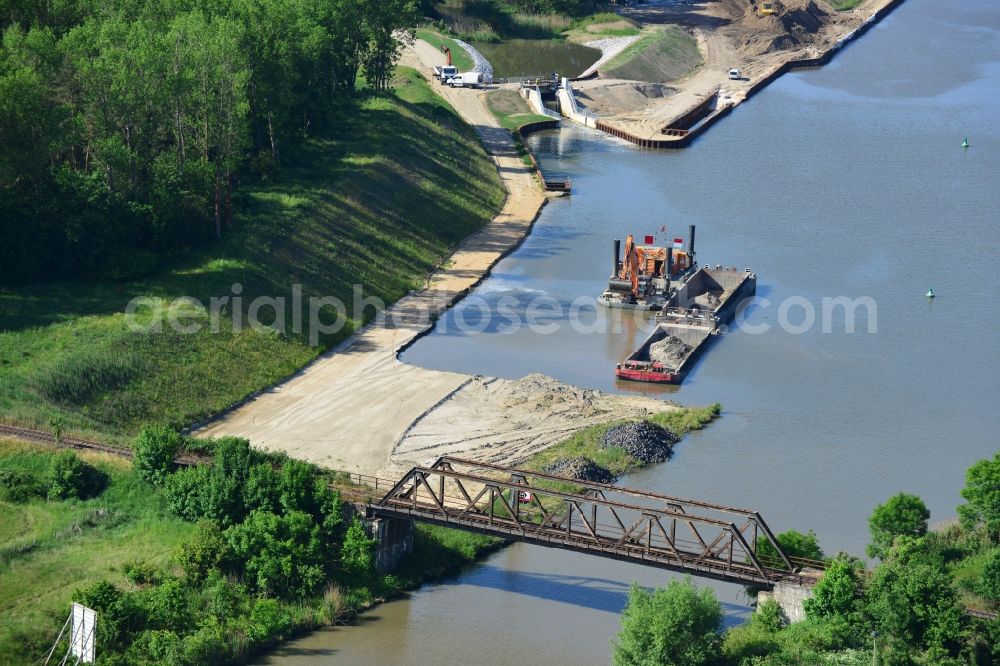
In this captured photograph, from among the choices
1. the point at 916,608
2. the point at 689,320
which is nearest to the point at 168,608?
the point at 916,608

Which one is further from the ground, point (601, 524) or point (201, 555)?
point (201, 555)

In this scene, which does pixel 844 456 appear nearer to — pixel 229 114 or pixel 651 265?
pixel 651 265

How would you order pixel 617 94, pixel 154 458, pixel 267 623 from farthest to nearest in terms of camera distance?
pixel 617 94, pixel 154 458, pixel 267 623

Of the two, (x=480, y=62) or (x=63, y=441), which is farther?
(x=480, y=62)

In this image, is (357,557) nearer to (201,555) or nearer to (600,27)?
(201,555)

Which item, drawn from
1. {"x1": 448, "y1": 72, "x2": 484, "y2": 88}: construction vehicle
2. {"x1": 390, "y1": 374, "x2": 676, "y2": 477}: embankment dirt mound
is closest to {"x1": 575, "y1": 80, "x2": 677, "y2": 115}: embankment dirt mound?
{"x1": 448, "y1": 72, "x2": 484, "y2": 88}: construction vehicle

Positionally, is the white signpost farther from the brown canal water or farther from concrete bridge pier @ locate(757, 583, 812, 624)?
the brown canal water
